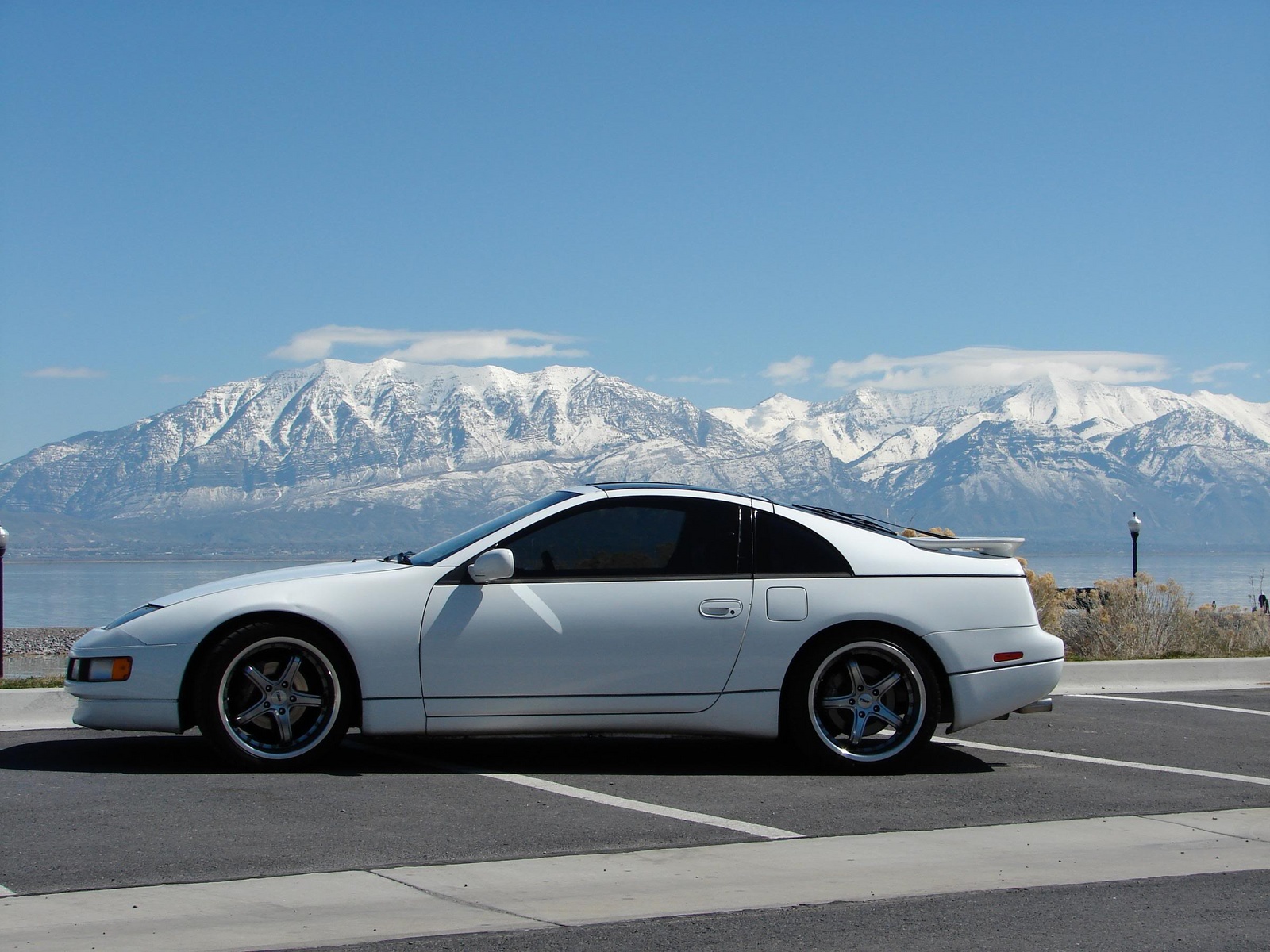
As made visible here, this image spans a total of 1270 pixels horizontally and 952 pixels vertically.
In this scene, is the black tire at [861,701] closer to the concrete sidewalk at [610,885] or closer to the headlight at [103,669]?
the concrete sidewalk at [610,885]

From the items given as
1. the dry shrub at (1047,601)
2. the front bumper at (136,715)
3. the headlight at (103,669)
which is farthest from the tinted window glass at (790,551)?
the dry shrub at (1047,601)

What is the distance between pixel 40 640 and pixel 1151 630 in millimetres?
50203

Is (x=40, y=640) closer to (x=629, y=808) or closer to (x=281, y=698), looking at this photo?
(x=281, y=698)

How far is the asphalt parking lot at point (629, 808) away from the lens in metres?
4.59

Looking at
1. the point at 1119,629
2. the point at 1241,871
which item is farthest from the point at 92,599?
the point at 1241,871

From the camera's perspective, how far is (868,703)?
7145 mm

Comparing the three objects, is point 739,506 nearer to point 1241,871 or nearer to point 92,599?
point 1241,871

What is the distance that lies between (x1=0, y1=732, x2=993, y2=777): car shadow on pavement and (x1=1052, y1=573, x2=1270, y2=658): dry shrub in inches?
267

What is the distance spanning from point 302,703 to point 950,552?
3.47 metres

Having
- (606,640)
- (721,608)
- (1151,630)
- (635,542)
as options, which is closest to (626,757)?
(606,640)

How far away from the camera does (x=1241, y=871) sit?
5.28 metres

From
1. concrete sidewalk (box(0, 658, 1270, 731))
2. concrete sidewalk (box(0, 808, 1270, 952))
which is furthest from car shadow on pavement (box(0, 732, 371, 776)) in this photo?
concrete sidewalk (box(0, 658, 1270, 731))

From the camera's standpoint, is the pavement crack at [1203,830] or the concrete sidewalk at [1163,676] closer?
the pavement crack at [1203,830]

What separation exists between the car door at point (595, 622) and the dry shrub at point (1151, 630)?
7.60 metres
